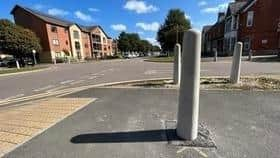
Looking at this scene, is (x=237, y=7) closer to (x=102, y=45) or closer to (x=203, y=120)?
(x=203, y=120)

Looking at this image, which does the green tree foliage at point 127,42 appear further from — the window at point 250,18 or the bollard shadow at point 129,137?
the bollard shadow at point 129,137

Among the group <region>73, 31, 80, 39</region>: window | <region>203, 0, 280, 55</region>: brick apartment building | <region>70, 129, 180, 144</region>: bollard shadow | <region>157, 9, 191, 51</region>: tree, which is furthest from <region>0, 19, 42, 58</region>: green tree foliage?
<region>203, 0, 280, 55</region>: brick apartment building

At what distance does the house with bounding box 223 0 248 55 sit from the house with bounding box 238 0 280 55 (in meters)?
2.13

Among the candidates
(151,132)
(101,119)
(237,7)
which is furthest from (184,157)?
(237,7)

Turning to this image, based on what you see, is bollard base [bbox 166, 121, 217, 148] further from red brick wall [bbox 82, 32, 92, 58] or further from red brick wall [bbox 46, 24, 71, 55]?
red brick wall [bbox 82, 32, 92, 58]

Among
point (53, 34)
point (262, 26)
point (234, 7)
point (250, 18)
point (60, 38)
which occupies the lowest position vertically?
point (262, 26)

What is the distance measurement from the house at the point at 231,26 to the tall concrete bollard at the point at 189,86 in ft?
103

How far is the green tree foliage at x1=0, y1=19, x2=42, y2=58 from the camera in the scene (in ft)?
96.4

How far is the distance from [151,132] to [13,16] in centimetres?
5459

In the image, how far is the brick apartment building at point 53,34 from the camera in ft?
140

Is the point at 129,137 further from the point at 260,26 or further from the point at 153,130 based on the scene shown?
the point at 260,26

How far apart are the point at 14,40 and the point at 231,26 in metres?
36.8

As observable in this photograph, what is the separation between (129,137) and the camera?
10.8 ft

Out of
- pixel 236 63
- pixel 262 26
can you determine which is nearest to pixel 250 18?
pixel 262 26
